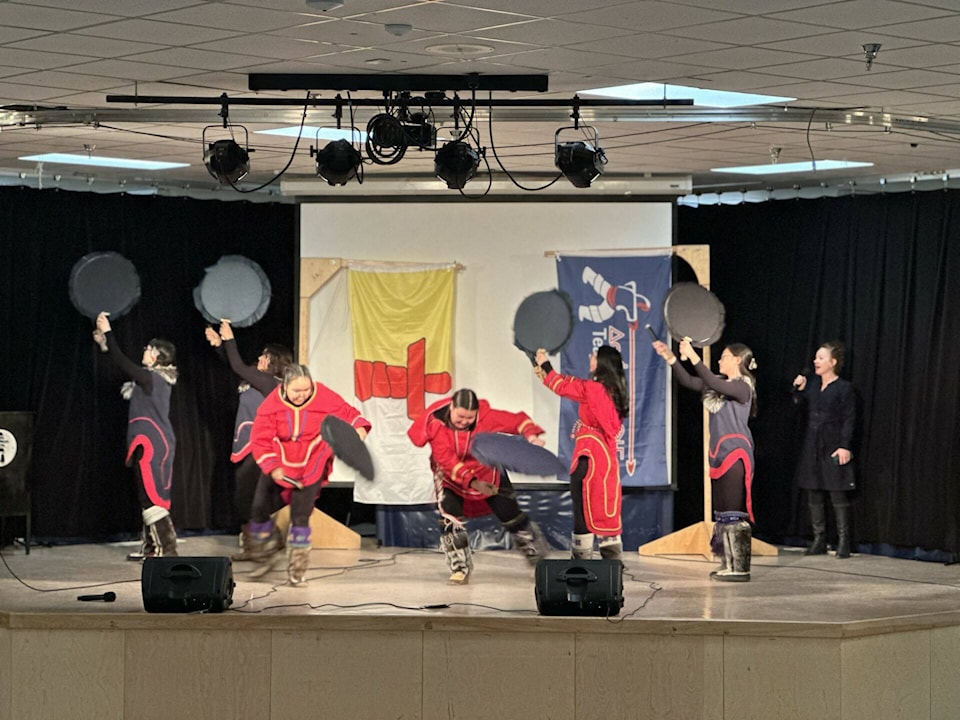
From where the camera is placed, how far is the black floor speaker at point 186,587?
6.95 metres

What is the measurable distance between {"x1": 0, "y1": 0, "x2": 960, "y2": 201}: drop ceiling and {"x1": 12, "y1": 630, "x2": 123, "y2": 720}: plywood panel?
9.27ft

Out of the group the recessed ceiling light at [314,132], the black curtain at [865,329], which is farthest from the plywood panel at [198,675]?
the black curtain at [865,329]

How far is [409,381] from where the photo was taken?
34.3ft

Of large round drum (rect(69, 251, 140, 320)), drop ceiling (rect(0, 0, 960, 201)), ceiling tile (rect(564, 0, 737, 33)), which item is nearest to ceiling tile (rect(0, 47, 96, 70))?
drop ceiling (rect(0, 0, 960, 201))

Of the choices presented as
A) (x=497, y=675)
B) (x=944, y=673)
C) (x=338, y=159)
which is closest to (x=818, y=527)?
(x=944, y=673)

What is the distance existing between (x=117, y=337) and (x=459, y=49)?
5.30 metres

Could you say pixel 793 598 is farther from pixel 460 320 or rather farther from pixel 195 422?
pixel 195 422

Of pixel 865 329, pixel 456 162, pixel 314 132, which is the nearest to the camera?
pixel 456 162

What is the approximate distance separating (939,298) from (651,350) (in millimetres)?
2108

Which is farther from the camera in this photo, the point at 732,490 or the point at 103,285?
the point at 103,285

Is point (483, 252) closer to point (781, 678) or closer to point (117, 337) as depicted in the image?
point (117, 337)

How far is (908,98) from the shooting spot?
7.64 m

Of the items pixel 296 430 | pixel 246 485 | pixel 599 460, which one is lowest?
pixel 246 485

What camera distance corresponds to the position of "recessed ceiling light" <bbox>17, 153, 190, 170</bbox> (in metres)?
9.97
